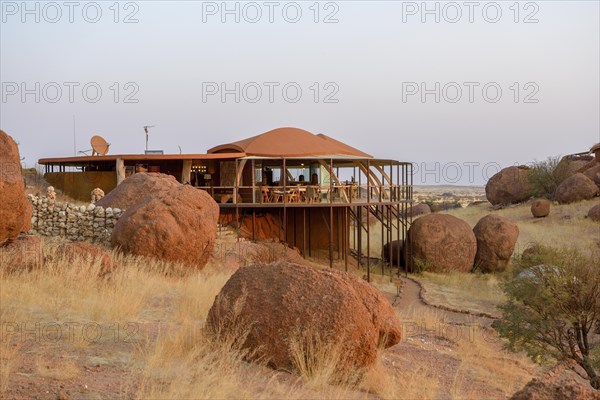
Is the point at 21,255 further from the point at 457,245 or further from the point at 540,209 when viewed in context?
the point at 540,209

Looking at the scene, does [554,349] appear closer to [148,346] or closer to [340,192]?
[148,346]

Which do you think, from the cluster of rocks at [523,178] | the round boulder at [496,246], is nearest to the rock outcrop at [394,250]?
the round boulder at [496,246]

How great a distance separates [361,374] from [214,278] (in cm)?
582

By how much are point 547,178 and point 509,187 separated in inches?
96.3

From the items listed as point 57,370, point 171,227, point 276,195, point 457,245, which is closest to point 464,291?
point 457,245

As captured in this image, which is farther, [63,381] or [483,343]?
[483,343]

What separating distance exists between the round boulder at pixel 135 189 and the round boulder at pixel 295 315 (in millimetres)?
10368

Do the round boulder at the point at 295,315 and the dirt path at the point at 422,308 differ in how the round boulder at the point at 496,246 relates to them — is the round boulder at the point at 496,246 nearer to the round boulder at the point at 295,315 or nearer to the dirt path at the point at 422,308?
the dirt path at the point at 422,308

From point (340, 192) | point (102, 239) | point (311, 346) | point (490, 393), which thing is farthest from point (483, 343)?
point (340, 192)

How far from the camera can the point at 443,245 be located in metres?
23.2

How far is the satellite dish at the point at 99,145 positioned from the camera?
2734 centimetres

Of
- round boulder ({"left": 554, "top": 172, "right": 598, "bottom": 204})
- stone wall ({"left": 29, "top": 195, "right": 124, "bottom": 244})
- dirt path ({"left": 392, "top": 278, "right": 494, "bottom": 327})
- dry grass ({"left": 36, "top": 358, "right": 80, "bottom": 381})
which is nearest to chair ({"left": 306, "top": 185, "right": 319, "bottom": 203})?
dirt path ({"left": 392, "top": 278, "right": 494, "bottom": 327})

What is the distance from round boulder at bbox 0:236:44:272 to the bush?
1378 inches

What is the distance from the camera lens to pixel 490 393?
6984 mm
